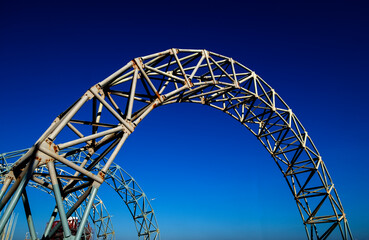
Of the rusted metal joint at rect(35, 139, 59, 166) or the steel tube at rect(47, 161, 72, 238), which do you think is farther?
the rusted metal joint at rect(35, 139, 59, 166)

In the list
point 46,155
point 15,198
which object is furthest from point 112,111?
point 15,198

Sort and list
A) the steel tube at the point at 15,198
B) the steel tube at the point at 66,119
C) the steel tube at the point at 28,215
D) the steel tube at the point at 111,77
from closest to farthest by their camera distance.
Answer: the steel tube at the point at 15,198
the steel tube at the point at 66,119
the steel tube at the point at 28,215
the steel tube at the point at 111,77

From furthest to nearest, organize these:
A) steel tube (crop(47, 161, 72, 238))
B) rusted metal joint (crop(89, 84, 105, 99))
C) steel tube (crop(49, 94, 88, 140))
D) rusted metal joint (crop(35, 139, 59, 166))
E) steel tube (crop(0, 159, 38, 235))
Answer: rusted metal joint (crop(89, 84, 105, 99))
steel tube (crop(49, 94, 88, 140))
rusted metal joint (crop(35, 139, 59, 166))
steel tube (crop(47, 161, 72, 238))
steel tube (crop(0, 159, 38, 235))

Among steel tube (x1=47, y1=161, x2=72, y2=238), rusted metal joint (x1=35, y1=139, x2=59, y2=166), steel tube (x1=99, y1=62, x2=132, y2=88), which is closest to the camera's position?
steel tube (x1=47, y1=161, x2=72, y2=238)

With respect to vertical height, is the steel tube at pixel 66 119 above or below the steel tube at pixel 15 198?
above

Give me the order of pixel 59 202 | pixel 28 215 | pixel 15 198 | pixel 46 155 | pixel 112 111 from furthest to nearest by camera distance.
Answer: pixel 112 111 → pixel 28 215 → pixel 46 155 → pixel 59 202 → pixel 15 198

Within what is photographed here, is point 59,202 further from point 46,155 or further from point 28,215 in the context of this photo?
point 28,215

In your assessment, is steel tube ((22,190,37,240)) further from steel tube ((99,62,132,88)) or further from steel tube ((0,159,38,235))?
steel tube ((99,62,132,88))

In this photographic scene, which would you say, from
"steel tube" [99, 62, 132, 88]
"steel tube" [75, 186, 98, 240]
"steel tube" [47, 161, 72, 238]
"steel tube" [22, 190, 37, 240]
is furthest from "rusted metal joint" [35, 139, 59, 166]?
"steel tube" [99, 62, 132, 88]

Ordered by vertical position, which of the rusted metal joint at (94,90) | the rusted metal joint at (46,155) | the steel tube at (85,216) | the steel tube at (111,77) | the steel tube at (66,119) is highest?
the steel tube at (111,77)

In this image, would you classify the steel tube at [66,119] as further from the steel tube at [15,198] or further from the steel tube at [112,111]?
the steel tube at [15,198]

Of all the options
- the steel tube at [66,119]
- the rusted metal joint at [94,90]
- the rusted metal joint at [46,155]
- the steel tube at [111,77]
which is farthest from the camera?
the steel tube at [111,77]

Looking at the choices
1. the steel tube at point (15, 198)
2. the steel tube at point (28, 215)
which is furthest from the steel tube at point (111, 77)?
the steel tube at point (28, 215)

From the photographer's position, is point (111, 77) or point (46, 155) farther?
point (111, 77)
